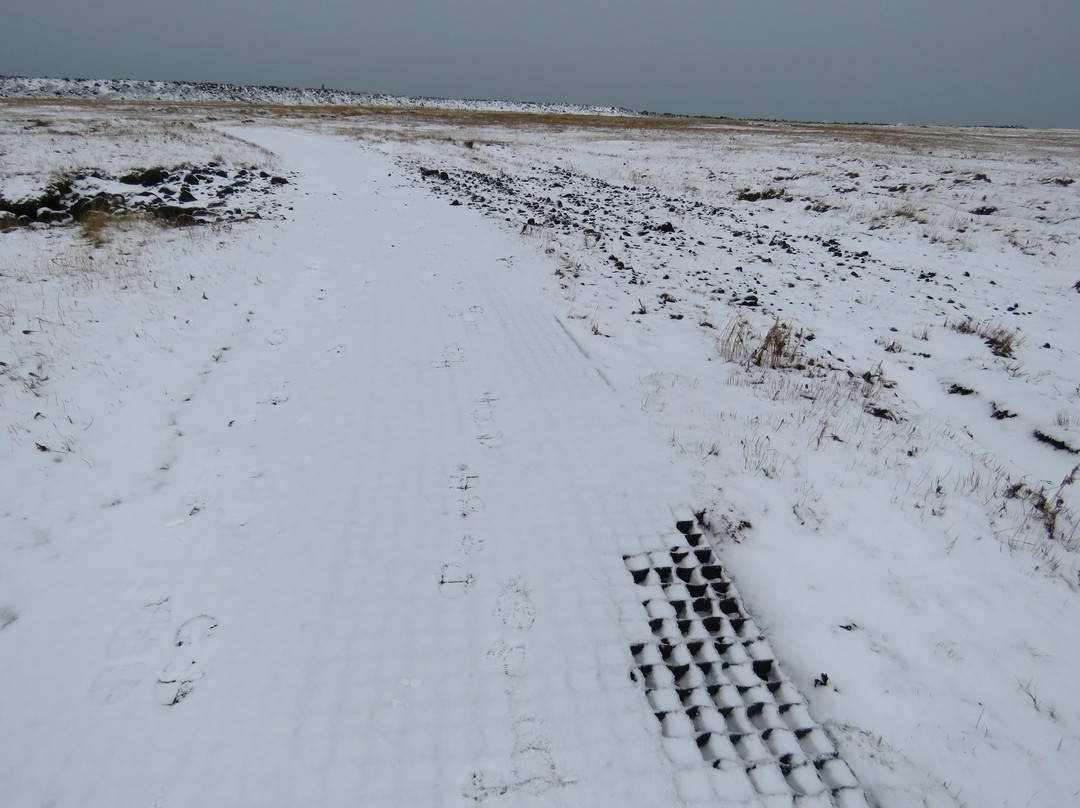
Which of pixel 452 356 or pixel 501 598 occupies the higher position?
pixel 452 356

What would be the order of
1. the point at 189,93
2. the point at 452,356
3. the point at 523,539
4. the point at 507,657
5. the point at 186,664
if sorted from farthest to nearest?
the point at 189,93
the point at 452,356
the point at 523,539
the point at 507,657
the point at 186,664

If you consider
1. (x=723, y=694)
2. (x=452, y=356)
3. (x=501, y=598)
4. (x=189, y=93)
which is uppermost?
(x=189, y=93)

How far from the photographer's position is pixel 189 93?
87125 mm

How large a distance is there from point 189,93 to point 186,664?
11825 centimetres

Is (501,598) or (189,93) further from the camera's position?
(189,93)

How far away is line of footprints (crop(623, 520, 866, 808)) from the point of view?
105 inches

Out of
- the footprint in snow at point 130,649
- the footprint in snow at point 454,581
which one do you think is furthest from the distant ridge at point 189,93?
the footprint in snow at point 454,581

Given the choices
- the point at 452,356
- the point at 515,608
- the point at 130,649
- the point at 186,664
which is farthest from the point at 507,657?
the point at 452,356

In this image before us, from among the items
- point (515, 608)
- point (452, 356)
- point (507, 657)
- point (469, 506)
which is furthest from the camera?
point (452, 356)

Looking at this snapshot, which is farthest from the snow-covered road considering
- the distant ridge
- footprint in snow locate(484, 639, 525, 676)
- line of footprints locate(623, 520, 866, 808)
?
the distant ridge

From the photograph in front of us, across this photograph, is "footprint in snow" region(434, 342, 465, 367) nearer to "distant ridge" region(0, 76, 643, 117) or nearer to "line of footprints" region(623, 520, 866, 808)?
"line of footprints" region(623, 520, 866, 808)

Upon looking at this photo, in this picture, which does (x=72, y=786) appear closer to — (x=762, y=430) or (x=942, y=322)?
(x=762, y=430)

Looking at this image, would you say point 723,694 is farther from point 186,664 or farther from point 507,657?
point 186,664

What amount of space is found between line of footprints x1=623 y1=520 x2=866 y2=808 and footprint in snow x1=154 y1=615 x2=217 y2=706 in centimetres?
268
